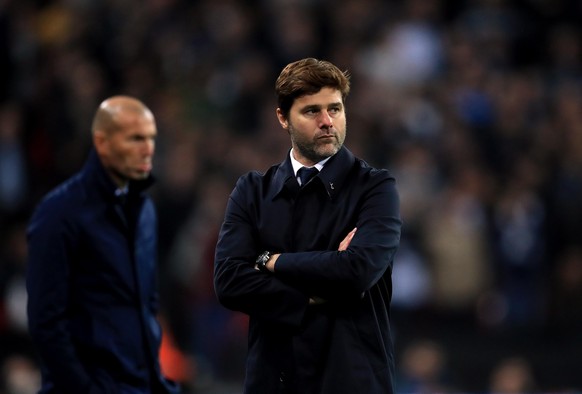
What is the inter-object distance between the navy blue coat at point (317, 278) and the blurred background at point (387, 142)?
Result: 5378 mm

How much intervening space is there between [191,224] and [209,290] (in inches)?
32.0

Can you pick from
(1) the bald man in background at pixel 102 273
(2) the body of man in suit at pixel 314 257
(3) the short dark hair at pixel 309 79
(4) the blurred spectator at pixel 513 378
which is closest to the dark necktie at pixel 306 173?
(2) the body of man in suit at pixel 314 257

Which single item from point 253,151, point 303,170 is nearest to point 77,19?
point 253,151

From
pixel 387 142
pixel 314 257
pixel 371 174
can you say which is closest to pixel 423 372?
pixel 387 142

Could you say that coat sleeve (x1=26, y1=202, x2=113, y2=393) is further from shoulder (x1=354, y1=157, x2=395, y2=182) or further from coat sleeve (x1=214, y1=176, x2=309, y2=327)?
shoulder (x1=354, y1=157, x2=395, y2=182)

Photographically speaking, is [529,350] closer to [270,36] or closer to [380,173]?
[270,36]

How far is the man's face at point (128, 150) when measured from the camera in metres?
5.36

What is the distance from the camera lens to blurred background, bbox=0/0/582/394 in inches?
401

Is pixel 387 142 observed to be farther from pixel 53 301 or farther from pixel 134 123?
pixel 53 301

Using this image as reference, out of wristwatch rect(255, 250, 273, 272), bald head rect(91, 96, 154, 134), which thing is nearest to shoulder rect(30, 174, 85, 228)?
bald head rect(91, 96, 154, 134)

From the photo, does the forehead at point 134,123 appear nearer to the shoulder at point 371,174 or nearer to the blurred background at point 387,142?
the shoulder at point 371,174

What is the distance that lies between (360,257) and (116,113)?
1693 mm

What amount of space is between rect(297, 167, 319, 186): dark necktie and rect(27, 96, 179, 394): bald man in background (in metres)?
1.14

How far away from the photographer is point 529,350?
33.3 ft
